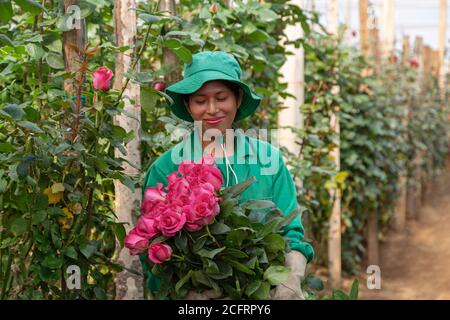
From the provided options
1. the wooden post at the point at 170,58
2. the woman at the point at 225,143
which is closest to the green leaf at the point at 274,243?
the woman at the point at 225,143

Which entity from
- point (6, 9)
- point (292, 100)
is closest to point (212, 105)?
point (6, 9)

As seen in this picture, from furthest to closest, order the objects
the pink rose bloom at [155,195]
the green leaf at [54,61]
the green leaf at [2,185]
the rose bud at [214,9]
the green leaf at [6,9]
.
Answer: the rose bud at [214,9] < the green leaf at [54,61] < the green leaf at [2,185] < the pink rose bloom at [155,195] < the green leaf at [6,9]

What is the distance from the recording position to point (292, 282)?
198 cm

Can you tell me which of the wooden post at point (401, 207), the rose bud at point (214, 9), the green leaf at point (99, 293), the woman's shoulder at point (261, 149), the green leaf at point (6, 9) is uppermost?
the rose bud at point (214, 9)

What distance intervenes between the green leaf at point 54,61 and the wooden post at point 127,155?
0.20 meters

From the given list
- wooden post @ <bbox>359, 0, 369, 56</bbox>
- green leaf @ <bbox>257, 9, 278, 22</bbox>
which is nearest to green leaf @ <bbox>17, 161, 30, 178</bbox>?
green leaf @ <bbox>257, 9, 278, 22</bbox>

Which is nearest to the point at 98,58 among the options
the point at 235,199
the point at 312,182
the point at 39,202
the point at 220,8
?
the point at 220,8

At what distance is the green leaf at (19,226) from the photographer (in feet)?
6.98

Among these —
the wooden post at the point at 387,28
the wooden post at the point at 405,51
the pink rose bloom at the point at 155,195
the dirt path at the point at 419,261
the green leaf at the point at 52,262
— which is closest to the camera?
the pink rose bloom at the point at 155,195

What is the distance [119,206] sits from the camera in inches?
96.0

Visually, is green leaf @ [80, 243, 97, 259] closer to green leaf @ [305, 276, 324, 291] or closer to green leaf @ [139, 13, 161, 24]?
green leaf @ [139, 13, 161, 24]

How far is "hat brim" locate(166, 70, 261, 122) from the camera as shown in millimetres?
2111

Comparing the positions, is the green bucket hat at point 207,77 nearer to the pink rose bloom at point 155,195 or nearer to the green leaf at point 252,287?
the pink rose bloom at point 155,195

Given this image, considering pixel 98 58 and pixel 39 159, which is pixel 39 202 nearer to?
pixel 39 159
